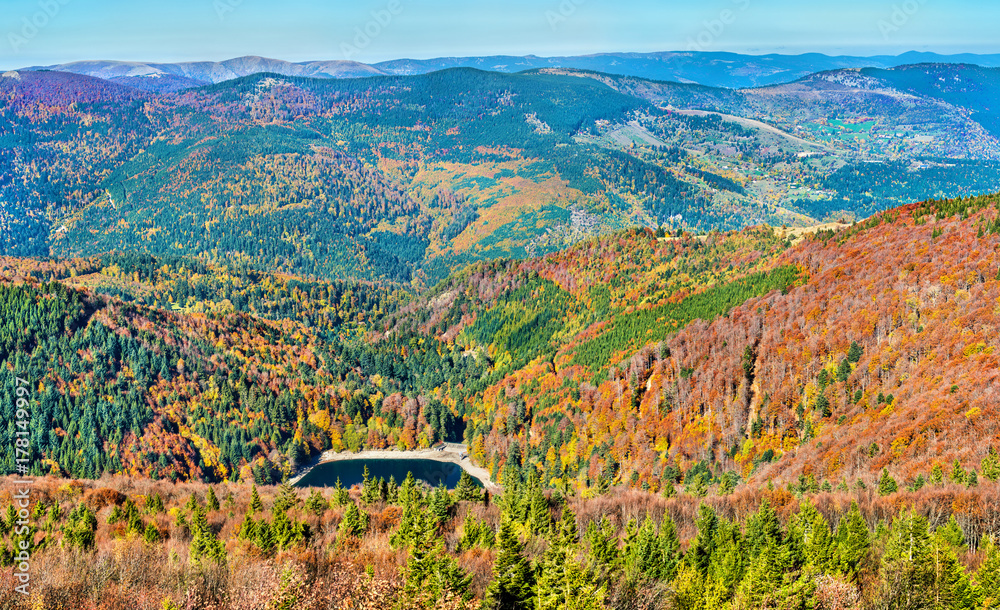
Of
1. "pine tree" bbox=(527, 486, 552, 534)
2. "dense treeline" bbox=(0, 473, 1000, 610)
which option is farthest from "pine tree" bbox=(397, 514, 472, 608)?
"pine tree" bbox=(527, 486, 552, 534)

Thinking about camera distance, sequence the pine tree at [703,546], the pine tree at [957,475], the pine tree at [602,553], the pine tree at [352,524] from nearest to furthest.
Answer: the pine tree at [602,553] → the pine tree at [703,546] → the pine tree at [352,524] → the pine tree at [957,475]

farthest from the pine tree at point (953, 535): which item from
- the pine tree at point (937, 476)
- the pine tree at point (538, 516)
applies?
the pine tree at point (538, 516)

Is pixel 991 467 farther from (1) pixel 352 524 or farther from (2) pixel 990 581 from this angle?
(1) pixel 352 524

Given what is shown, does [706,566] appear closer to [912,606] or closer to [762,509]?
[762,509]

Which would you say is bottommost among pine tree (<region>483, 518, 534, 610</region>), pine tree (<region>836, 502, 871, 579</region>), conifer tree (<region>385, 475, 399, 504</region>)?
conifer tree (<region>385, 475, 399, 504</region>)

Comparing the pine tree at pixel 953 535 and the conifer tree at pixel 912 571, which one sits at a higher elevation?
the conifer tree at pixel 912 571

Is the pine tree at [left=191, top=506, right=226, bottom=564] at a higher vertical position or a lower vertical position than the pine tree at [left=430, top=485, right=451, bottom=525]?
higher

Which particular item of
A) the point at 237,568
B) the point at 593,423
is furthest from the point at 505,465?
the point at 237,568

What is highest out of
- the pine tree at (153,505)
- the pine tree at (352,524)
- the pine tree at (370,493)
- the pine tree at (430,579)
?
the pine tree at (430,579)

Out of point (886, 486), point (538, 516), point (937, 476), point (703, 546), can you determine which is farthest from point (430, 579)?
point (937, 476)

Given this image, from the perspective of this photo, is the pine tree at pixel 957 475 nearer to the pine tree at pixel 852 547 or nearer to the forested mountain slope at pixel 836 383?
the forested mountain slope at pixel 836 383

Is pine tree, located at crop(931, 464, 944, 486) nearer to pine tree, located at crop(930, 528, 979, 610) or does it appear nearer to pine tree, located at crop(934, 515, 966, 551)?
pine tree, located at crop(934, 515, 966, 551)
